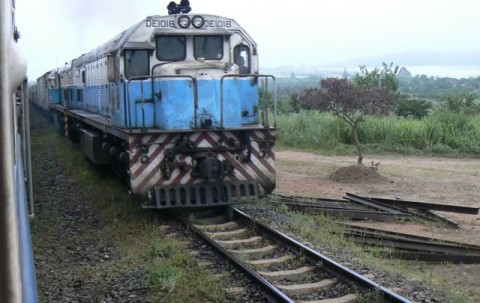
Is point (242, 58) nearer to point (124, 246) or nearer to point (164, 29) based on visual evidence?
point (164, 29)

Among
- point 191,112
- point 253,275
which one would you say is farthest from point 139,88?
point 253,275

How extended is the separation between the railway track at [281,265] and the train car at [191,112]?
54 centimetres

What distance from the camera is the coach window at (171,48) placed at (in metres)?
9.39

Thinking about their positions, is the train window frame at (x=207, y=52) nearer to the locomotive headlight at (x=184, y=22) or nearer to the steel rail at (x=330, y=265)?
the locomotive headlight at (x=184, y=22)

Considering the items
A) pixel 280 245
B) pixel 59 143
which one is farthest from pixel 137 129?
pixel 59 143

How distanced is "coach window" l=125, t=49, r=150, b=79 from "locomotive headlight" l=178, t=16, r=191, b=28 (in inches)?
28.6

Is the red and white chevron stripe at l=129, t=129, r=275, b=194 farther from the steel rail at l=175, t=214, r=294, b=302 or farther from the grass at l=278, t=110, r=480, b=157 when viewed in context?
the grass at l=278, t=110, r=480, b=157

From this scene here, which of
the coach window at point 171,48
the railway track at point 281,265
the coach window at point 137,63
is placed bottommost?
the railway track at point 281,265

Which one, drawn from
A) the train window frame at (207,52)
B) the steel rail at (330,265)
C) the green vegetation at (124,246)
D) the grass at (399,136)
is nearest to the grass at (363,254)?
the steel rail at (330,265)

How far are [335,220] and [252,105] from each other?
7.79ft

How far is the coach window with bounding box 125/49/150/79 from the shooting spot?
9.19m

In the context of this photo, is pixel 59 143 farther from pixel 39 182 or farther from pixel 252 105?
pixel 252 105

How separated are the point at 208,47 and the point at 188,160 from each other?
6.51 feet

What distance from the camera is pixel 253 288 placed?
5.96 meters
